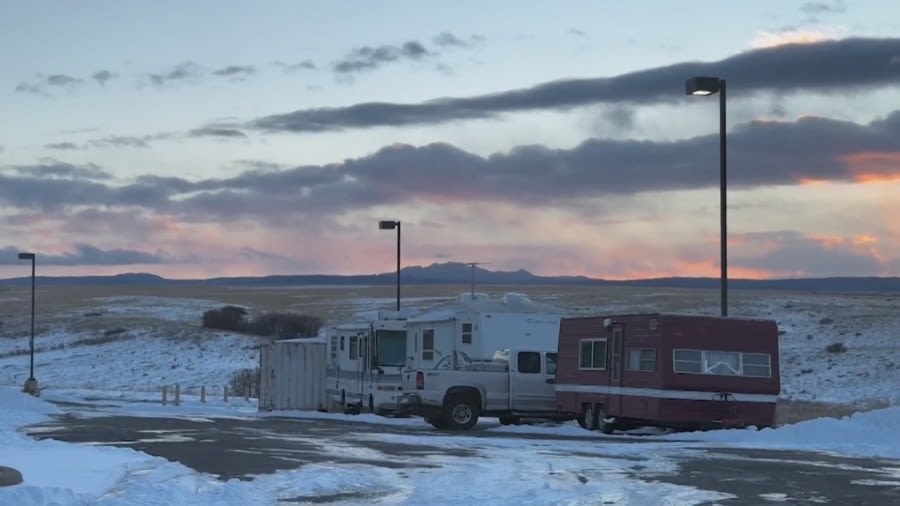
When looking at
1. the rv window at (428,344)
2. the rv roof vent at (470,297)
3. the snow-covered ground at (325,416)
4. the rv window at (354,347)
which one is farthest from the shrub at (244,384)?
the rv roof vent at (470,297)

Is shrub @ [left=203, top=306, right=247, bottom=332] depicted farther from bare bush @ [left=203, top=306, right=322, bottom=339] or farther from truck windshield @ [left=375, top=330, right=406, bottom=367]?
truck windshield @ [left=375, top=330, right=406, bottom=367]

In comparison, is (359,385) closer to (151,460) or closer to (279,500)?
(151,460)

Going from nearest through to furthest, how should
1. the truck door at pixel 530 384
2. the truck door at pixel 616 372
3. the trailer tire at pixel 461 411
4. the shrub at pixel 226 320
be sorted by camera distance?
the truck door at pixel 616 372 → the trailer tire at pixel 461 411 → the truck door at pixel 530 384 → the shrub at pixel 226 320

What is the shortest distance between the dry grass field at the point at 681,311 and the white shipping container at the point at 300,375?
42.7ft

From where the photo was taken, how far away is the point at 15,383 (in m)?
75.8

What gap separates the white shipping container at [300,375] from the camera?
136 ft

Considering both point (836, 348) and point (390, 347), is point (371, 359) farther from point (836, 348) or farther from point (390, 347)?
point (836, 348)

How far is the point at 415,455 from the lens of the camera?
20.9m

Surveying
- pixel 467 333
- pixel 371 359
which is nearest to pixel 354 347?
pixel 371 359

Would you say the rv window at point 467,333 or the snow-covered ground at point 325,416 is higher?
the rv window at point 467,333

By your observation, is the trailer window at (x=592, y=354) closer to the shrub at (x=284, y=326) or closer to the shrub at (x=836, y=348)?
the shrub at (x=836, y=348)

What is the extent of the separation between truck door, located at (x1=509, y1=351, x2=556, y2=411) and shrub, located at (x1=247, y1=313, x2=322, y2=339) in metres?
54.5

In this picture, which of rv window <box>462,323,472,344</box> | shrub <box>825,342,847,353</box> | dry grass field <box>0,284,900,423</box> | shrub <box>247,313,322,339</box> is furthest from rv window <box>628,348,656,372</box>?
shrub <box>247,313,322,339</box>

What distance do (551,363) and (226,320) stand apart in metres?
70.6
